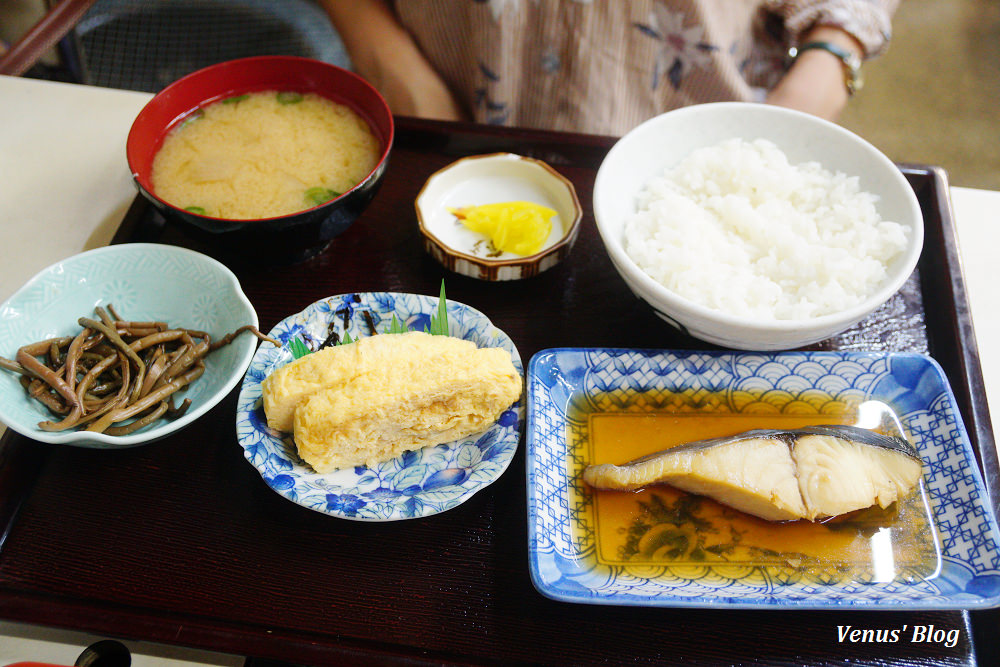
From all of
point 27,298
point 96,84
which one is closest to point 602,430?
point 27,298

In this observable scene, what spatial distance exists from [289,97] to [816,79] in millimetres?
1859

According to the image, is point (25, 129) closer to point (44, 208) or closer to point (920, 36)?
point (44, 208)

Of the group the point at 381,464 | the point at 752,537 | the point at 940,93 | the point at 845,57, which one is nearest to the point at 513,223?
the point at 381,464

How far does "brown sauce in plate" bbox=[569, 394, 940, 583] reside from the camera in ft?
4.68

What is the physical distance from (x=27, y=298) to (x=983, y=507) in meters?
2.21

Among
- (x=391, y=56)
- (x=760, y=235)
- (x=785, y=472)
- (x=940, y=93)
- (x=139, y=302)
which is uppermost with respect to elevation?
(x=391, y=56)

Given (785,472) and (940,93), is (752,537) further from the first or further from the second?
(940,93)

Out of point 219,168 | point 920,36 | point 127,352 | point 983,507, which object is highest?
point 219,168

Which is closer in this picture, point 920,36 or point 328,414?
point 328,414

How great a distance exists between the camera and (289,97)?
2117 mm

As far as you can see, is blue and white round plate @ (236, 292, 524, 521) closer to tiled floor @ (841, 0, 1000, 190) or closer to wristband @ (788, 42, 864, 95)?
wristband @ (788, 42, 864, 95)

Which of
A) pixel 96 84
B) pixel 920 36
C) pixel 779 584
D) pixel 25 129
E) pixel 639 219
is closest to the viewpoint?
pixel 779 584

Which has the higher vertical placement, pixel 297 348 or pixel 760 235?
pixel 760 235

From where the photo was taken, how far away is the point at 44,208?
215 centimetres
